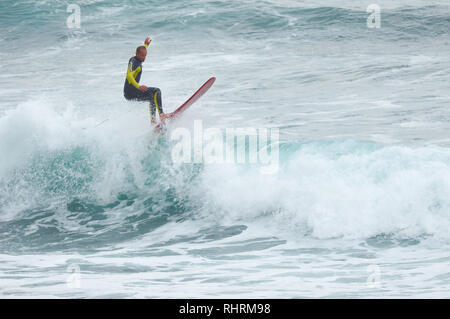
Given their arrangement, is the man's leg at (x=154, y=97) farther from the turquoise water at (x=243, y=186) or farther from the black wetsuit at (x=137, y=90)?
the turquoise water at (x=243, y=186)

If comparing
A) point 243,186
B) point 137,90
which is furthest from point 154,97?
point 243,186

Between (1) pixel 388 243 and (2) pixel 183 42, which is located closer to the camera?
(1) pixel 388 243

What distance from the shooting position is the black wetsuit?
9838 mm

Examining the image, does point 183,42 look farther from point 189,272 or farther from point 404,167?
point 189,272

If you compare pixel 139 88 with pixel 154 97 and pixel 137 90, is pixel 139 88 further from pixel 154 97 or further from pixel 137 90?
pixel 154 97

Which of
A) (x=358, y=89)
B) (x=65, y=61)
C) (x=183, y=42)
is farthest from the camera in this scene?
(x=183, y=42)

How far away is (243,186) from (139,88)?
2210mm

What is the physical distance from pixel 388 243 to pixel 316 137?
3811 mm

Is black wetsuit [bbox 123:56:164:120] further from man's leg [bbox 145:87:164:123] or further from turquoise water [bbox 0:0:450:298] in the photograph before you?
turquoise water [bbox 0:0:450:298]

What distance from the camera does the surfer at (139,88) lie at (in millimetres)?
9805

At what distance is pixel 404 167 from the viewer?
354 inches

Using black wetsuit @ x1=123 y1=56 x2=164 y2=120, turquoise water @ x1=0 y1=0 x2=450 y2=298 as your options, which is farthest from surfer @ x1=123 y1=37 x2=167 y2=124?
turquoise water @ x1=0 y1=0 x2=450 y2=298

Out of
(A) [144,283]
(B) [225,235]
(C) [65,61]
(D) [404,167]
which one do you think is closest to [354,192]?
(D) [404,167]

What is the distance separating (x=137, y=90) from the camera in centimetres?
1001
